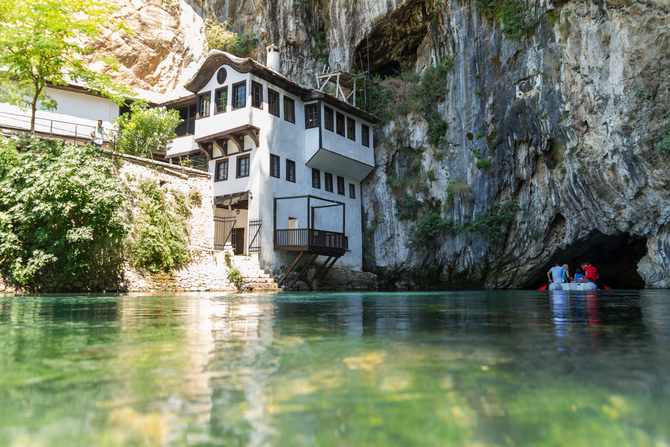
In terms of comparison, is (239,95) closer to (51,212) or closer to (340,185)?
(340,185)

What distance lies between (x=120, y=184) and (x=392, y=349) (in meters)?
15.2

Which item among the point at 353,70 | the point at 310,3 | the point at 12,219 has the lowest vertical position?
the point at 12,219

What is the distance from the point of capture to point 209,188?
20719 millimetres

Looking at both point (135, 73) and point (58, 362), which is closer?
point (58, 362)

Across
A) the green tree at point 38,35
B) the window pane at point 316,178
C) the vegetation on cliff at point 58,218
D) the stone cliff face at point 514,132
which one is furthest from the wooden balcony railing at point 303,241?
the green tree at point 38,35

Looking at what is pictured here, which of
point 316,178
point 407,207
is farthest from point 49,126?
point 407,207

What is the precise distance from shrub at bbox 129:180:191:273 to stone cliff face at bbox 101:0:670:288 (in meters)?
13.0

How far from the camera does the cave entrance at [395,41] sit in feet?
91.6

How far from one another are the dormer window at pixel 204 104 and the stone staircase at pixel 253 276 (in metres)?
8.47

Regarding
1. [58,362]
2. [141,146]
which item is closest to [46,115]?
[141,146]

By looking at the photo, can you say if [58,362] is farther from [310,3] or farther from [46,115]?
[310,3]

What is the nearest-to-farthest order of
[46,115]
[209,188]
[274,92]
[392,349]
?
[392,349] < [209,188] < [274,92] < [46,115]

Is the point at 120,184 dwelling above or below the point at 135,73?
below

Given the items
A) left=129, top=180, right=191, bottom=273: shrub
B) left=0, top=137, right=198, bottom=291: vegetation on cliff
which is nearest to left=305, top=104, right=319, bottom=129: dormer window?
left=129, top=180, right=191, bottom=273: shrub
